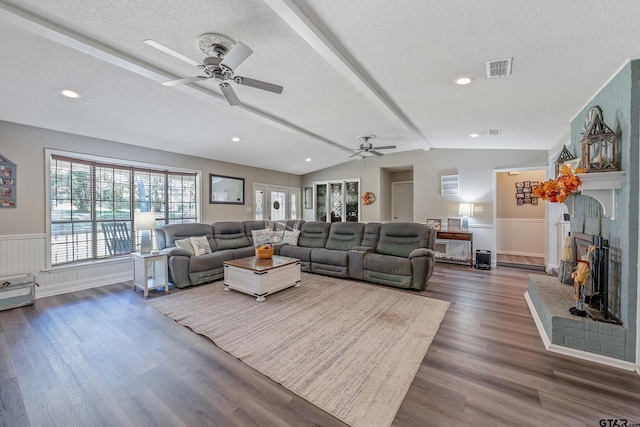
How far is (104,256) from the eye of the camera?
15.5 ft

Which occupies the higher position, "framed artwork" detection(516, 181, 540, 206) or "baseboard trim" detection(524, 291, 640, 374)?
"framed artwork" detection(516, 181, 540, 206)

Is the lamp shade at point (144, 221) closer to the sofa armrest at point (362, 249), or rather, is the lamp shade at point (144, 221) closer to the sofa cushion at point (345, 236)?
the sofa cushion at point (345, 236)

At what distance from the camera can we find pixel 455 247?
622 centimetres

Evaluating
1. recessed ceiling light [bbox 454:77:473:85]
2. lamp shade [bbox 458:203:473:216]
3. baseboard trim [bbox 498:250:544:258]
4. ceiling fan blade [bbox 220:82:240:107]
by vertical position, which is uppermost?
recessed ceiling light [bbox 454:77:473:85]

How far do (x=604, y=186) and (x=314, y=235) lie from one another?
4.45 m

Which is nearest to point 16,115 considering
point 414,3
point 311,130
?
point 311,130

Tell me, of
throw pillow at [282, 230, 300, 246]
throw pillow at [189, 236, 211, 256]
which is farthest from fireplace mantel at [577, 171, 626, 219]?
throw pillow at [189, 236, 211, 256]

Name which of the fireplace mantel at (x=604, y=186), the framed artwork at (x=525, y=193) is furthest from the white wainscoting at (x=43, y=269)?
the framed artwork at (x=525, y=193)

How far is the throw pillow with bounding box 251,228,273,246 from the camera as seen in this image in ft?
18.7

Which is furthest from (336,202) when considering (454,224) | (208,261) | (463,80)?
(463,80)

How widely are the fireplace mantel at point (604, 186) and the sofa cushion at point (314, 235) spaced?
4081 millimetres

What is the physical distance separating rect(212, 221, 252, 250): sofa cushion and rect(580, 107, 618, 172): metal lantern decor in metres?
5.36

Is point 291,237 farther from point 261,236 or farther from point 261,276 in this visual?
point 261,276

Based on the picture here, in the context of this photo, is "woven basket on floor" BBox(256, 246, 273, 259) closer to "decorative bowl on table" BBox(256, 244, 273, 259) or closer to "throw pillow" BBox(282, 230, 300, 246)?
"decorative bowl on table" BBox(256, 244, 273, 259)
